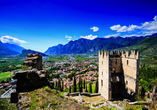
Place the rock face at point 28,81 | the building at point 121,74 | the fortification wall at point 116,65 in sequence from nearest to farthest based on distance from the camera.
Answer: the rock face at point 28,81, the building at point 121,74, the fortification wall at point 116,65

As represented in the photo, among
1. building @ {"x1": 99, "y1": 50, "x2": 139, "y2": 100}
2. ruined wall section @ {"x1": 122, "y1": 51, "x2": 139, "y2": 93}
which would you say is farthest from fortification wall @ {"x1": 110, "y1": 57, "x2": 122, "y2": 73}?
ruined wall section @ {"x1": 122, "y1": 51, "x2": 139, "y2": 93}

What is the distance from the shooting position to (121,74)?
1834cm

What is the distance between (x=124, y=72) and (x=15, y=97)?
728 inches

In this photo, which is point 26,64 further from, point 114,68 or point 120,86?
point 120,86

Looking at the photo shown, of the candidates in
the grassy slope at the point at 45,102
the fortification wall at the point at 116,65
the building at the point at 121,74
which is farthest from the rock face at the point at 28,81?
the fortification wall at the point at 116,65

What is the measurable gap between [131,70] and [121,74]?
9.72 ft

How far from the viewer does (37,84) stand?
8836 millimetres

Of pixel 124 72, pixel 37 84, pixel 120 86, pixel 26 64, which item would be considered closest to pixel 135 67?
pixel 124 72

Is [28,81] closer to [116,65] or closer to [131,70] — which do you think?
[116,65]

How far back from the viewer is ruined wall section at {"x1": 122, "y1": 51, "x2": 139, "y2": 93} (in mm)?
14883

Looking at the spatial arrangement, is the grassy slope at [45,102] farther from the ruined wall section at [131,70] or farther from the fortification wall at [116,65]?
the fortification wall at [116,65]

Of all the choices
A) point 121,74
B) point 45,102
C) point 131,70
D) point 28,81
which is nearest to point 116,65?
point 121,74

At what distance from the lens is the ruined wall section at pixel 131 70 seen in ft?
48.8

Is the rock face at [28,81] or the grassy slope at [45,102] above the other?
the rock face at [28,81]
